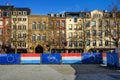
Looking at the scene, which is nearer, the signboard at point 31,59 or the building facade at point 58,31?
the signboard at point 31,59

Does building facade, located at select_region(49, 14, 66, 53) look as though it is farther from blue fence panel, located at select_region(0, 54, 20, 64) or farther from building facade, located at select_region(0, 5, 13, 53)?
blue fence panel, located at select_region(0, 54, 20, 64)

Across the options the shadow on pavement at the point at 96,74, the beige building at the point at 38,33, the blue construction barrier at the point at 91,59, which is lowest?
the shadow on pavement at the point at 96,74

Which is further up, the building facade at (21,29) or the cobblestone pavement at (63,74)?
the building facade at (21,29)

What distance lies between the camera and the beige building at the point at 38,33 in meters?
102

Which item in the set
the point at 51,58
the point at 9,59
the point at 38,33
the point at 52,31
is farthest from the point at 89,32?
the point at 9,59

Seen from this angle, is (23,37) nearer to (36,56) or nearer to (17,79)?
(36,56)

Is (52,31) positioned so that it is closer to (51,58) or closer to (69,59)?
(51,58)

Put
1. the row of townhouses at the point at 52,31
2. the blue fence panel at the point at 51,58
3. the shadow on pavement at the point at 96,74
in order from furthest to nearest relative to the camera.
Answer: the row of townhouses at the point at 52,31 < the blue fence panel at the point at 51,58 < the shadow on pavement at the point at 96,74

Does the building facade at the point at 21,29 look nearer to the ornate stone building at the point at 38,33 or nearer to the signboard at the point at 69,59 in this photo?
the ornate stone building at the point at 38,33

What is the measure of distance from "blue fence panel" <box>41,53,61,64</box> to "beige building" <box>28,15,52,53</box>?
147 feet

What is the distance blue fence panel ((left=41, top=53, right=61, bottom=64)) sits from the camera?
56188 mm

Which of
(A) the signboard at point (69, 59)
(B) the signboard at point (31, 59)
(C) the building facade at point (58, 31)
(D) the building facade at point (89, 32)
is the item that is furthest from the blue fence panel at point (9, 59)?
(D) the building facade at point (89, 32)

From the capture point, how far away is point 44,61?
2223 inches

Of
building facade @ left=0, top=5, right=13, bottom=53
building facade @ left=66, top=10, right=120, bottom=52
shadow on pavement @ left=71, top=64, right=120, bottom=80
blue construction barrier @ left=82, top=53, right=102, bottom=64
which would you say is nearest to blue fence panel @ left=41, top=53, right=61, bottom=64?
blue construction barrier @ left=82, top=53, right=102, bottom=64
